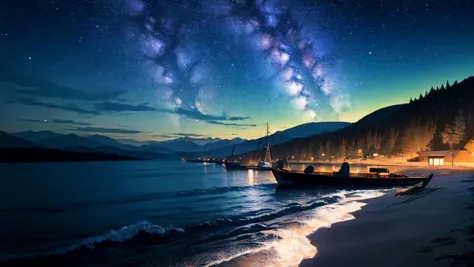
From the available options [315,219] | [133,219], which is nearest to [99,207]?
[133,219]

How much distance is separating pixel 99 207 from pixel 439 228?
35.2m

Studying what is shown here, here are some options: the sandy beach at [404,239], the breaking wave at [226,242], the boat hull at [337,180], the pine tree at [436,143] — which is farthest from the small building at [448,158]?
the breaking wave at [226,242]

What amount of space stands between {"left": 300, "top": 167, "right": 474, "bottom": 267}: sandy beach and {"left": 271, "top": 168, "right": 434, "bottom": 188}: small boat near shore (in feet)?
102

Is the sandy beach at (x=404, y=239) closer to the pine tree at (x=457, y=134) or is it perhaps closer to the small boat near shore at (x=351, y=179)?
the small boat near shore at (x=351, y=179)

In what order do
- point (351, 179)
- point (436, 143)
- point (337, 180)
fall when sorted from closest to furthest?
point (351, 179)
point (337, 180)
point (436, 143)

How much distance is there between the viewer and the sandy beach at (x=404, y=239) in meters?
9.39

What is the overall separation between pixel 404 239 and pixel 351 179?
135ft

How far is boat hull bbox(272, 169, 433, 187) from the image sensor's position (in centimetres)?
4706

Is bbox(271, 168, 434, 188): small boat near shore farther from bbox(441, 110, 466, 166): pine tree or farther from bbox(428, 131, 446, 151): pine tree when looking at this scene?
bbox(428, 131, 446, 151): pine tree

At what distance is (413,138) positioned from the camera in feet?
396

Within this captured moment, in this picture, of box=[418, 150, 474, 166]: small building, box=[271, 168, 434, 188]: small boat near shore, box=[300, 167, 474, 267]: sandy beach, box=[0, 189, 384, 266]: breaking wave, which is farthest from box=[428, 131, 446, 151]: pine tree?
box=[0, 189, 384, 266]: breaking wave

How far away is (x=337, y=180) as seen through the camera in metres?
52.3

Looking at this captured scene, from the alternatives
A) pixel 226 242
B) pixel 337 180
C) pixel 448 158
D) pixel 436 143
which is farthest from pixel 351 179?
pixel 436 143

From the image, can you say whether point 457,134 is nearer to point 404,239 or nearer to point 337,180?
point 337,180
